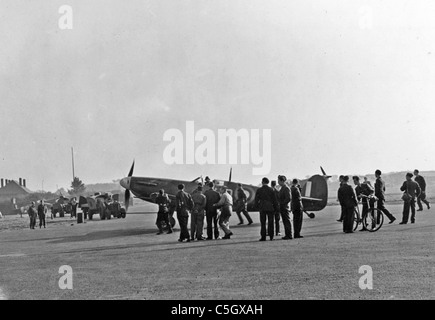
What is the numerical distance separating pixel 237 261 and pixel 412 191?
11085 mm

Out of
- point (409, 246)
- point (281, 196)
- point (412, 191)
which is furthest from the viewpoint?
point (412, 191)

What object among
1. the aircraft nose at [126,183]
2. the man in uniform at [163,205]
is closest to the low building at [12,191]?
the aircraft nose at [126,183]

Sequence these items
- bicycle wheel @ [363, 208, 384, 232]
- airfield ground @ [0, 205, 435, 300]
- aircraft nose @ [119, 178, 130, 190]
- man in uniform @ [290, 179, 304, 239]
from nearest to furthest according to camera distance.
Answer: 1. airfield ground @ [0, 205, 435, 300]
2. man in uniform @ [290, 179, 304, 239]
3. bicycle wheel @ [363, 208, 384, 232]
4. aircraft nose @ [119, 178, 130, 190]

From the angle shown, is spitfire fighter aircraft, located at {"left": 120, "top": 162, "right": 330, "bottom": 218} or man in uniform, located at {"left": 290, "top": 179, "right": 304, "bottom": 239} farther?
spitfire fighter aircraft, located at {"left": 120, "top": 162, "right": 330, "bottom": 218}

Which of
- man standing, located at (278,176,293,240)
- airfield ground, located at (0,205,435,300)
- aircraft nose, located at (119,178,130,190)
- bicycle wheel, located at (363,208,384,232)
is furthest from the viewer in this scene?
aircraft nose, located at (119,178,130,190)

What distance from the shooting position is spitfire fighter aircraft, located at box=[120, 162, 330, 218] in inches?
1013

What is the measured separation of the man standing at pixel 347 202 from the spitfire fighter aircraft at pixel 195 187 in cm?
727

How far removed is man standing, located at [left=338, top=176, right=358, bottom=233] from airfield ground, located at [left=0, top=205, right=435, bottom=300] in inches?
50.9

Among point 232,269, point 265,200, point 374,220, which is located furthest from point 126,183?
point 232,269

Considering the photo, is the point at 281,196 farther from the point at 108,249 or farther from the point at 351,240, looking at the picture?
the point at 108,249

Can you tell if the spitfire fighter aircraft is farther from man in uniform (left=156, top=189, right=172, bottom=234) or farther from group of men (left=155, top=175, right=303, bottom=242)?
group of men (left=155, top=175, right=303, bottom=242)

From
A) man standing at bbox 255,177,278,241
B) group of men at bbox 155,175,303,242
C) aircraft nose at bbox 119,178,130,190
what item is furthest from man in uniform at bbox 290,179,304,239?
aircraft nose at bbox 119,178,130,190
